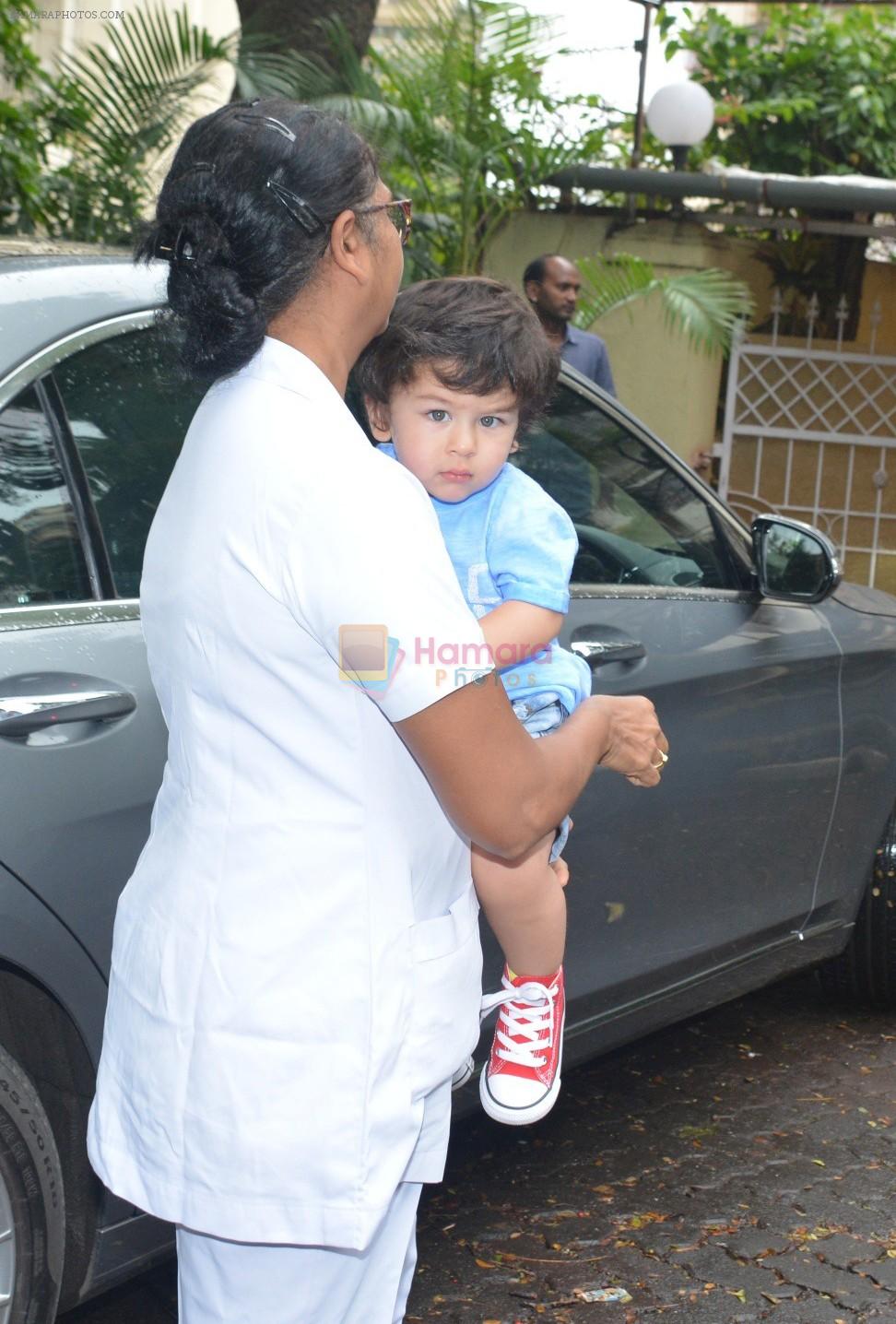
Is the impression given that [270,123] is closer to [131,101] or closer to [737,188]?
[131,101]

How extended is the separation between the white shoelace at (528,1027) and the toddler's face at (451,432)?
724 millimetres

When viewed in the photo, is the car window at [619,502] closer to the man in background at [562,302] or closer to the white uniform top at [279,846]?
the white uniform top at [279,846]

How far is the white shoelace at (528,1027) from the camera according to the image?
7.31ft

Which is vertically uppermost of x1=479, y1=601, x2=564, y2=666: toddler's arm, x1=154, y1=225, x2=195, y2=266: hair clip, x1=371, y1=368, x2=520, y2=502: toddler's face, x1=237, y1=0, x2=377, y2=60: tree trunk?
x1=237, y1=0, x2=377, y2=60: tree trunk

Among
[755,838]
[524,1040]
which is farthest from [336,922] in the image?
[755,838]

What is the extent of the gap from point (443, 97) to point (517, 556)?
5519 mm

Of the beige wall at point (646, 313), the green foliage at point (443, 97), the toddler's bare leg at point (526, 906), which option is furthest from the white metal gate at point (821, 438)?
the toddler's bare leg at point (526, 906)

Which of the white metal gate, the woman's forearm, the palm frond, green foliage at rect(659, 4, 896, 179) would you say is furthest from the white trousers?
green foliage at rect(659, 4, 896, 179)

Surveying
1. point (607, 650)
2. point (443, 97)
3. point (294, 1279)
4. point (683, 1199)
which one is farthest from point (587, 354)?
point (294, 1279)

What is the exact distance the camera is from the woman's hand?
1891mm

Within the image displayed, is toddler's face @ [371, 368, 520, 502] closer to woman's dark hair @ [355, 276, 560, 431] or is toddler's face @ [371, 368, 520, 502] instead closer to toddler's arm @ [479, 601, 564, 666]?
woman's dark hair @ [355, 276, 560, 431]

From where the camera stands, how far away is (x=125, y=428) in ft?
7.49

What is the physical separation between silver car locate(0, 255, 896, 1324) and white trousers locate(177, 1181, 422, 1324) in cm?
48

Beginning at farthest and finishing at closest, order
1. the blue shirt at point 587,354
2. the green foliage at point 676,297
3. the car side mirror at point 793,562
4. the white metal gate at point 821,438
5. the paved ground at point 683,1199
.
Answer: the white metal gate at point 821,438 → the green foliage at point 676,297 → the blue shirt at point 587,354 → the car side mirror at point 793,562 → the paved ground at point 683,1199
